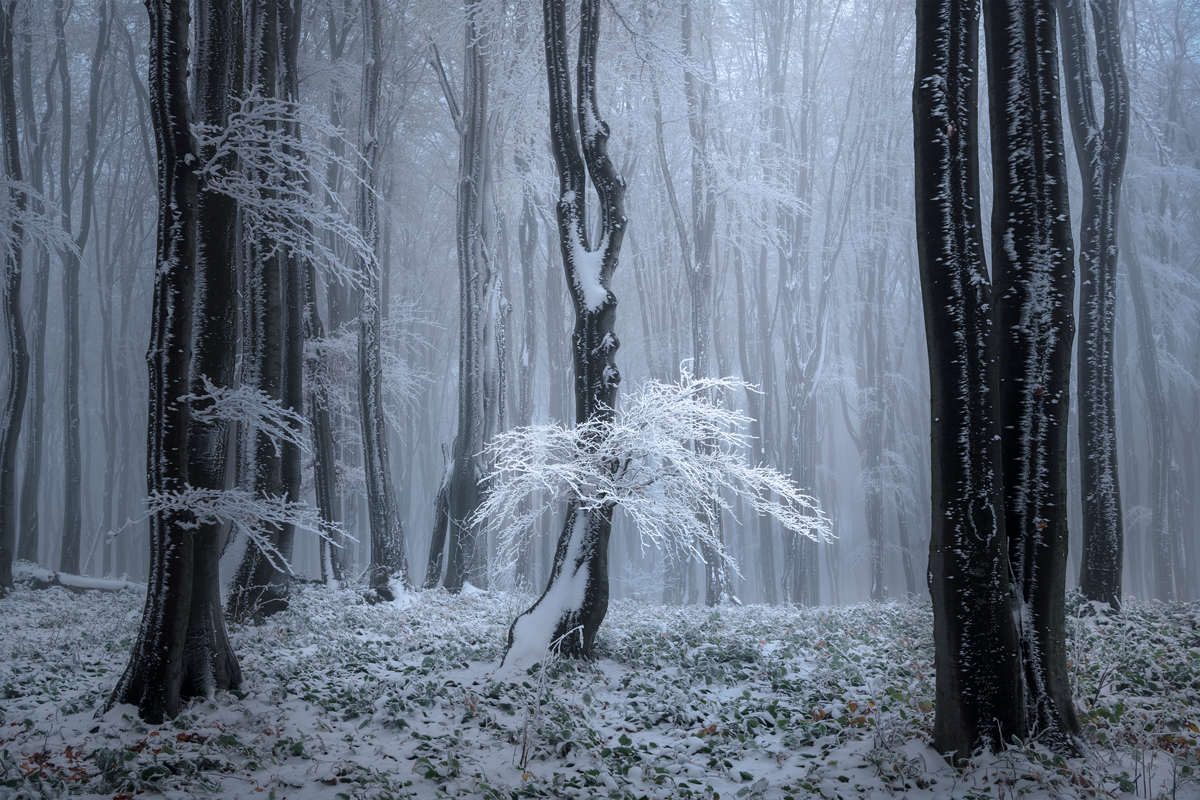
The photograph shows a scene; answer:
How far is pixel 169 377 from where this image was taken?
4953mm

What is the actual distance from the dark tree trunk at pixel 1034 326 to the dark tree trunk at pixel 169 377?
5853 millimetres

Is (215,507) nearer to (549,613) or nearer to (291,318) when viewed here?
(549,613)

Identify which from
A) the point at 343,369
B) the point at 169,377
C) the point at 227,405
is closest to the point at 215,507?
the point at 227,405

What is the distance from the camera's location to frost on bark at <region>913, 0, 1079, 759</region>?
4.07 m

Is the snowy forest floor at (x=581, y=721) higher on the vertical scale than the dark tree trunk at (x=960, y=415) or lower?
lower

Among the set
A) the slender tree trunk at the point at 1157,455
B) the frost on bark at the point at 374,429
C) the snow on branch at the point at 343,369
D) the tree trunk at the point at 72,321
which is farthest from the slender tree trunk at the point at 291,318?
the slender tree trunk at the point at 1157,455

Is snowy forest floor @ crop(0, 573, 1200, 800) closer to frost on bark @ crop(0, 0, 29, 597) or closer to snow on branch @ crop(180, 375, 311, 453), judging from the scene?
snow on branch @ crop(180, 375, 311, 453)

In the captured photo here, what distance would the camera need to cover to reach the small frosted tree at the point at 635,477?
668 centimetres

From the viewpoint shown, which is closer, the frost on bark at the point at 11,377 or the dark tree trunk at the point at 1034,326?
the dark tree trunk at the point at 1034,326

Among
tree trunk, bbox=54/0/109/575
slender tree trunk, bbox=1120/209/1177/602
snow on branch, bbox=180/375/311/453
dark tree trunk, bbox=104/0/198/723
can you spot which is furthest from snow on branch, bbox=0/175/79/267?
slender tree trunk, bbox=1120/209/1177/602

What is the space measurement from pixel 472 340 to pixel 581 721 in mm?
9020

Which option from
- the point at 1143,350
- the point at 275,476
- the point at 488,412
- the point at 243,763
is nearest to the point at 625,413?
the point at 243,763

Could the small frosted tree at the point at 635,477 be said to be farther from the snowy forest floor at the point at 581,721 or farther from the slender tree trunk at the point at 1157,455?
the slender tree trunk at the point at 1157,455

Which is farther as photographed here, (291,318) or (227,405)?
(291,318)
